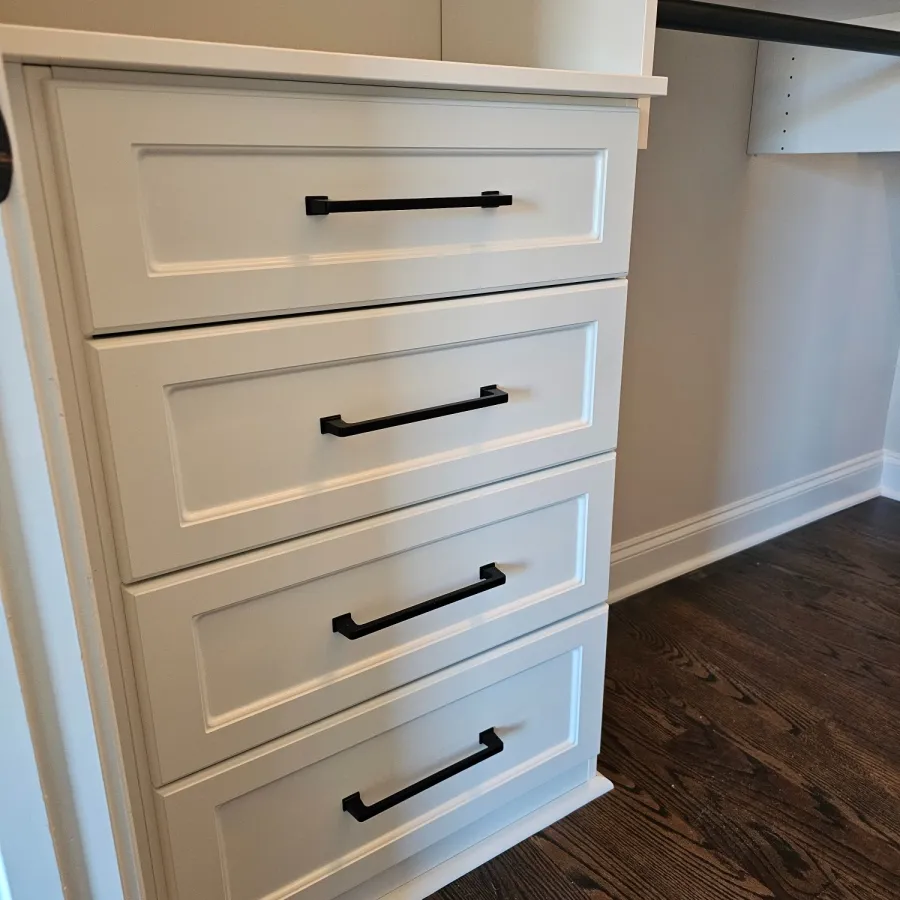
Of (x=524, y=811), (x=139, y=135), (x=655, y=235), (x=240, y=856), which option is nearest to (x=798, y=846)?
(x=524, y=811)

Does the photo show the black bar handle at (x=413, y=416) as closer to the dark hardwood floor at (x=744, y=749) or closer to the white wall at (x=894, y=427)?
the dark hardwood floor at (x=744, y=749)

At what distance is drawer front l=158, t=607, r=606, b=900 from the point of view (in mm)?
858

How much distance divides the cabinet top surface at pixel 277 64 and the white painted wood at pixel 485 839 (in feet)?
3.01

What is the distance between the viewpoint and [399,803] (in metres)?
1.00

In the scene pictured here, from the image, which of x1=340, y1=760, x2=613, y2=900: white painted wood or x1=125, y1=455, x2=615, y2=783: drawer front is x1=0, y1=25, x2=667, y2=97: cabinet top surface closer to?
x1=125, y1=455, x2=615, y2=783: drawer front

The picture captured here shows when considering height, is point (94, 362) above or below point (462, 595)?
above

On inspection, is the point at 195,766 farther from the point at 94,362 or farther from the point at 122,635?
the point at 94,362

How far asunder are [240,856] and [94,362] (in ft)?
1.83

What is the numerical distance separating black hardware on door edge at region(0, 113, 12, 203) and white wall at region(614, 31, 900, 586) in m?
1.17

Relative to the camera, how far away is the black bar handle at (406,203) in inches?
28.4

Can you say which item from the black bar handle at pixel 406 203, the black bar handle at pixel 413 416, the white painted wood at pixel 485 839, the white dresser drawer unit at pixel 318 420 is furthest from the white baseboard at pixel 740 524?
the black bar handle at pixel 406 203

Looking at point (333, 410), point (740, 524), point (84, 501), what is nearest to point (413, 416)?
point (333, 410)

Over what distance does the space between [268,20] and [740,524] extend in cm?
148

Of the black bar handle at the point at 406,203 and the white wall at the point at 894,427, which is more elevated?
the black bar handle at the point at 406,203
